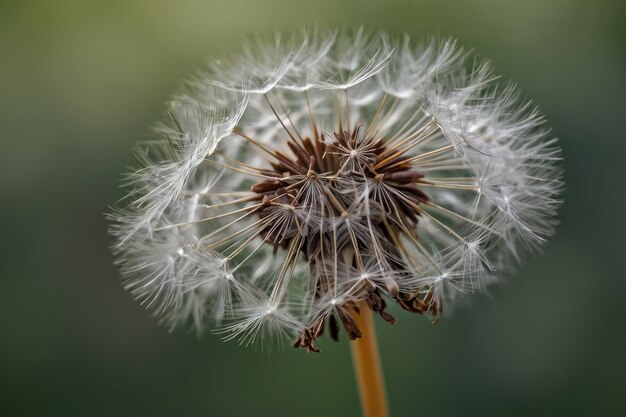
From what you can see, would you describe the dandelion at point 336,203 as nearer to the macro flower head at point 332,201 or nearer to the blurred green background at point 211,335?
the macro flower head at point 332,201

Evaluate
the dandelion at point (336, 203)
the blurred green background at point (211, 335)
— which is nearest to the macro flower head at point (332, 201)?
the dandelion at point (336, 203)

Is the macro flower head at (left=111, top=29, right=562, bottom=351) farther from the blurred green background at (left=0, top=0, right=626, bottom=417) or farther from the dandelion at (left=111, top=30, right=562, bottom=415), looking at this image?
the blurred green background at (left=0, top=0, right=626, bottom=417)

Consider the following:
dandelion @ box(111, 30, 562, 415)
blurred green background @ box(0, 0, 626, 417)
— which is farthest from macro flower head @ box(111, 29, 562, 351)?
blurred green background @ box(0, 0, 626, 417)

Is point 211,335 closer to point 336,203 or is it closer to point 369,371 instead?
point 369,371

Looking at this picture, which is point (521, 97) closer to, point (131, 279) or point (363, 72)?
point (363, 72)

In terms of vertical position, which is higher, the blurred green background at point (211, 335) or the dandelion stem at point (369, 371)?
the blurred green background at point (211, 335)

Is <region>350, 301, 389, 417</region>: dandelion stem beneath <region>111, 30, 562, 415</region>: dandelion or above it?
beneath
